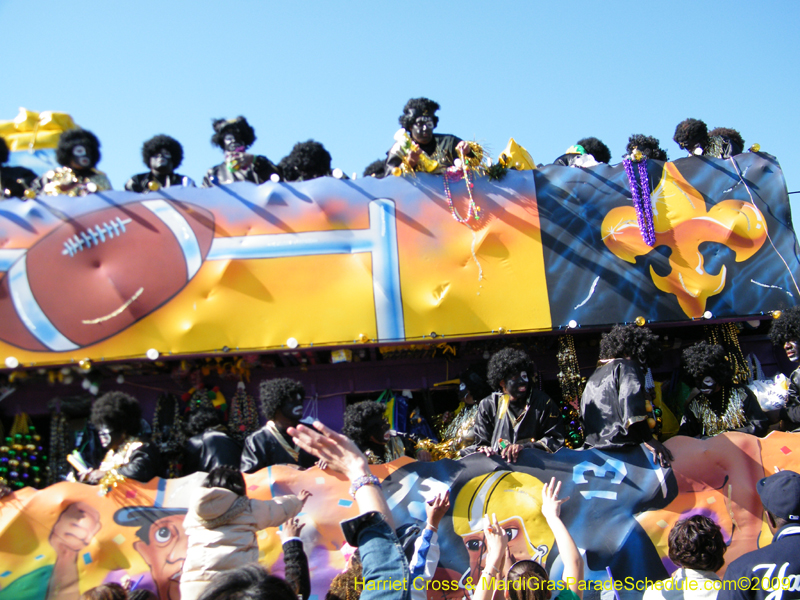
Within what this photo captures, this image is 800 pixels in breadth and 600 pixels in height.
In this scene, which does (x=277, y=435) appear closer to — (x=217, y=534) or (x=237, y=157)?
(x=217, y=534)

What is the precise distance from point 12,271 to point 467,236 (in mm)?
3858

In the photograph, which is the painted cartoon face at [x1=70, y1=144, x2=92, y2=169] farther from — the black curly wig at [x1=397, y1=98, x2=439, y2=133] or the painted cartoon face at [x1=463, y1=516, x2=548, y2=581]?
the painted cartoon face at [x1=463, y1=516, x2=548, y2=581]

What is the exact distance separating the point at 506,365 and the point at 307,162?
2.95m

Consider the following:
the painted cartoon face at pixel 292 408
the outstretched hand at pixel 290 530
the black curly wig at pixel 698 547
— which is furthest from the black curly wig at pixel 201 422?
the black curly wig at pixel 698 547

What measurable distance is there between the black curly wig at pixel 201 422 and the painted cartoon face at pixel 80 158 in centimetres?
286

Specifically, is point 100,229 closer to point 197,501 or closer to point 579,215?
point 197,501

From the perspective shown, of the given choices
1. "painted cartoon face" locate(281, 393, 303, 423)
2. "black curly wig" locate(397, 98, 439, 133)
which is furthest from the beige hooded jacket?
"black curly wig" locate(397, 98, 439, 133)

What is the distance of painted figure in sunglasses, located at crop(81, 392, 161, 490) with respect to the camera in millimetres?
4285

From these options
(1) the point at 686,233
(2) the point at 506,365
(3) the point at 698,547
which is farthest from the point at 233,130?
(3) the point at 698,547

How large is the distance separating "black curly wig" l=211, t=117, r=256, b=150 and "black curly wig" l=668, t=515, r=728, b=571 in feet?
18.0

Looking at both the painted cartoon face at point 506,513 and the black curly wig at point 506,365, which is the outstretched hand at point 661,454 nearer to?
the painted cartoon face at point 506,513

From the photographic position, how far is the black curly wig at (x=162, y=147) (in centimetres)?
662

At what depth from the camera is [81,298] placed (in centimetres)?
548

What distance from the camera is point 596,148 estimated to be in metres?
8.33
